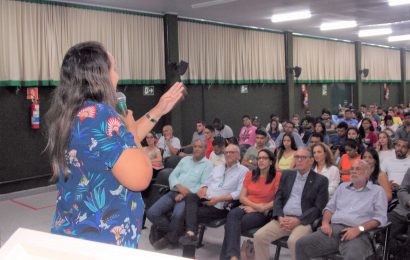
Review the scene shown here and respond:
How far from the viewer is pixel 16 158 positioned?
25.1 ft

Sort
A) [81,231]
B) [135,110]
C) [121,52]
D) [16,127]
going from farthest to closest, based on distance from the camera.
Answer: [135,110] → [121,52] → [16,127] → [81,231]

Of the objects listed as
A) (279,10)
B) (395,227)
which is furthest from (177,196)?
(279,10)

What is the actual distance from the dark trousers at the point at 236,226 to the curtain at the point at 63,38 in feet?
16.0

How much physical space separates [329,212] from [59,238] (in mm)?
3521

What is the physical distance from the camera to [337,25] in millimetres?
11984

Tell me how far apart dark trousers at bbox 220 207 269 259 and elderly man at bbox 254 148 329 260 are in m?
0.20

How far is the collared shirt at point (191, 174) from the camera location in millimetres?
5098

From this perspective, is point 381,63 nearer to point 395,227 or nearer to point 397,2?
point 397,2

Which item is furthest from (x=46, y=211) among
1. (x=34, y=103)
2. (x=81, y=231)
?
(x=81, y=231)

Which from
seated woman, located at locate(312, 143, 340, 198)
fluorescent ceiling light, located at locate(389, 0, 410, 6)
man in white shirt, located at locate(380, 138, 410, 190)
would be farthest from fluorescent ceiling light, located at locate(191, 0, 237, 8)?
man in white shirt, located at locate(380, 138, 410, 190)

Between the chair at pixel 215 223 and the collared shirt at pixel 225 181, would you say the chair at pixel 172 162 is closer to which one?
the collared shirt at pixel 225 181

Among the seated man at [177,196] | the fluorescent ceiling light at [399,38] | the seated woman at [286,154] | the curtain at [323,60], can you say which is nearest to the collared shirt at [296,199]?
the seated man at [177,196]

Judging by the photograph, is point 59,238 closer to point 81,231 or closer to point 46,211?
point 81,231

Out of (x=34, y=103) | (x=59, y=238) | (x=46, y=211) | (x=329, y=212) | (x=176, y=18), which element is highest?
(x=176, y=18)
